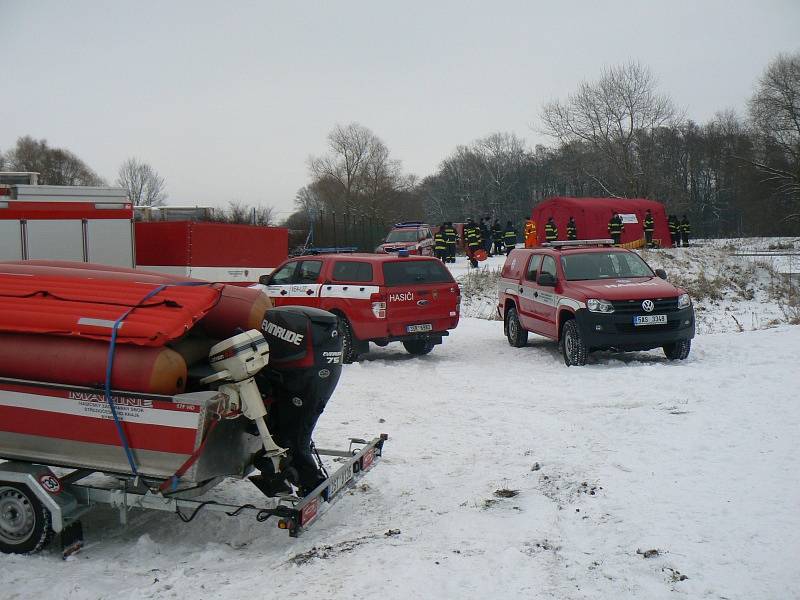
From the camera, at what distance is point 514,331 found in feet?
46.4

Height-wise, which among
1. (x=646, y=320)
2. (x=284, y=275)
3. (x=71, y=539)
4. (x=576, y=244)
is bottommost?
(x=71, y=539)

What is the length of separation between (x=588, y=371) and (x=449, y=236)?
77.8 ft

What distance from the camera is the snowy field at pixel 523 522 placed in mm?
4273

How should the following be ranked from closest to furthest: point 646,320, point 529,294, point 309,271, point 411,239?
point 646,320
point 309,271
point 529,294
point 411,239

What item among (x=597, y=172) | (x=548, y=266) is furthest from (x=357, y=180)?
(x=548, y=266)

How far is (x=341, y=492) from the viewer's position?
17.6ft

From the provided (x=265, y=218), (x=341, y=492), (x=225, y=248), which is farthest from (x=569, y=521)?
(x=265, y=218)

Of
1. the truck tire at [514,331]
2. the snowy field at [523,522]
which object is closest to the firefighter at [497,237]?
the truck tire at [514,331]

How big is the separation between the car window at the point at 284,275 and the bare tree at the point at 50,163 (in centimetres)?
6072

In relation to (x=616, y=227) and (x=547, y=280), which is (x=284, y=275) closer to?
(x=547, y=280)

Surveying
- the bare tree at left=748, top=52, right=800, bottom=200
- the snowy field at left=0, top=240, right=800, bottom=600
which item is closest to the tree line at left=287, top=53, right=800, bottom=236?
the bare tree at left=748, top=52, right=800, bottom=200

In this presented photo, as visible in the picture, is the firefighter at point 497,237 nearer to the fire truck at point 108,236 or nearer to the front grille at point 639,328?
the fire truck at point 108,236

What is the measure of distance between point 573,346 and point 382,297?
3067 mm

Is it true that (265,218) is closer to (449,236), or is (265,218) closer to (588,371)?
(449,236)
